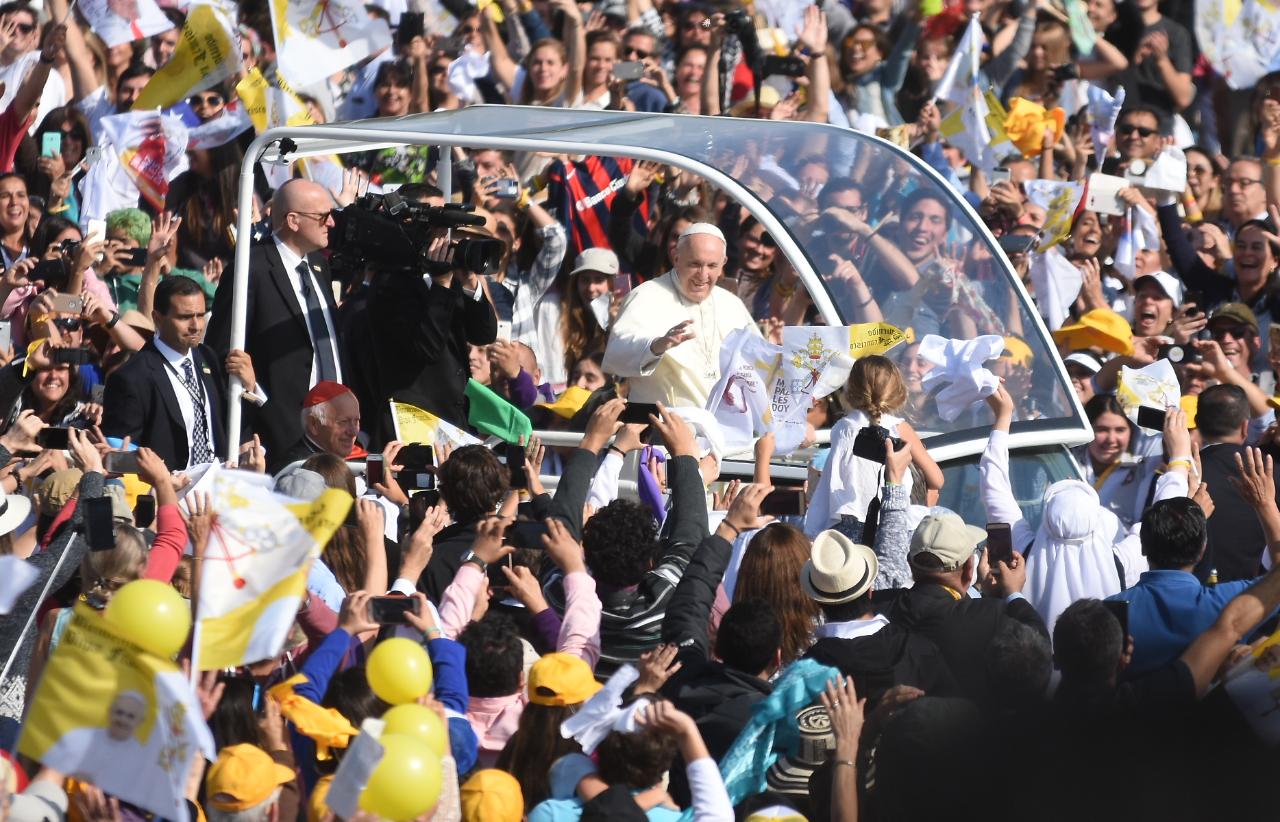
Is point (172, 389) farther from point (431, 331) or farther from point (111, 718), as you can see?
point (111, 718)

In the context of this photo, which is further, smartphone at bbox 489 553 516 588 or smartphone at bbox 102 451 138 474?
smartphone at bbox 102 451 138 474

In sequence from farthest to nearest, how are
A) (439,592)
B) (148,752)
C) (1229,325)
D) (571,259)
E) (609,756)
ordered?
(571,259) < (1229,325) < (439,592) < (609,756) < (148,752)

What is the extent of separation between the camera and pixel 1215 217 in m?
12.5

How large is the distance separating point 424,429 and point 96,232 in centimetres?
242

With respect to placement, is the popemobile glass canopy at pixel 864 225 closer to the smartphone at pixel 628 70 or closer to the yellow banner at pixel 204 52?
the yellow banner at pixel 204 52

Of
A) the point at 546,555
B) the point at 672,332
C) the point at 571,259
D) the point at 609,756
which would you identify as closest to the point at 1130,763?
the point at 609,756

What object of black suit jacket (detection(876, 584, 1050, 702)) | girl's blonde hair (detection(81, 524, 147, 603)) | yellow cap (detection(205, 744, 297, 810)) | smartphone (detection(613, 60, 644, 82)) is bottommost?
smartphone (detection(613, 60, 644, 82))

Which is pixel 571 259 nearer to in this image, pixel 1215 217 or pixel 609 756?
pixel 1215 217

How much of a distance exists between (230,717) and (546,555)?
174 cm

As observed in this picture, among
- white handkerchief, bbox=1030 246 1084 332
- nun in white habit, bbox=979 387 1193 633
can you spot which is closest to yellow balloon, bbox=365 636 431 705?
nun in white habit, bbox=979 387 1193 633

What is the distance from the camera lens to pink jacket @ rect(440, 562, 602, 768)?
219 inches

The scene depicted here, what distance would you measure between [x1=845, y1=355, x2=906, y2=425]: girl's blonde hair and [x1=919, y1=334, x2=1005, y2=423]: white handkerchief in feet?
2.35

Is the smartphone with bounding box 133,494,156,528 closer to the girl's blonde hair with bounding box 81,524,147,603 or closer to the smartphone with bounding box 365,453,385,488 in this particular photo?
the girl's blonde hair with bounding box 81,524,147,603

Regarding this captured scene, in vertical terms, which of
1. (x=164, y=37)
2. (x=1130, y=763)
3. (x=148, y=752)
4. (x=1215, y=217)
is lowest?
(x=1215, y=217)
